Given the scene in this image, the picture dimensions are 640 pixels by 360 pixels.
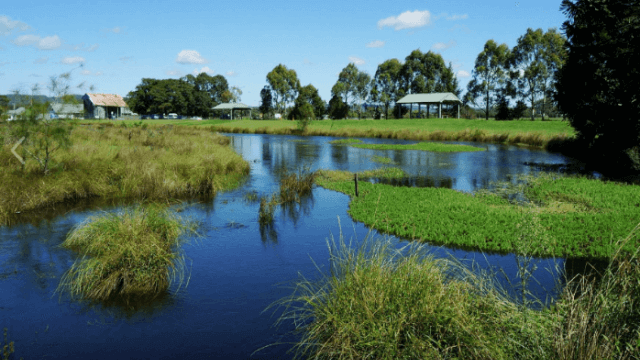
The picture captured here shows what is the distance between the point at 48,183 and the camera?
1571cm

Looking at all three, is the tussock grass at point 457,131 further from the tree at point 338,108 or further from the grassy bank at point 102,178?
the grassy bank at point 102,178

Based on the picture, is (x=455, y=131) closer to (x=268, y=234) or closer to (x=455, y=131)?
(x=455, y=131)

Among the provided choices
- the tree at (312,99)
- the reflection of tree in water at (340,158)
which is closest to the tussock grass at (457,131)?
the reflection of tree in water at (340,158)

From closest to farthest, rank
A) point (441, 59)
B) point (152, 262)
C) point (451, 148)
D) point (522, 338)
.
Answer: point (522, 338) < point (152, 262) < point (451, 148) < point (441, 59)

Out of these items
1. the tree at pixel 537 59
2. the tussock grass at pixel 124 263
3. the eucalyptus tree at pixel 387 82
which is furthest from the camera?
the eucalyptus tree at pixel 387 82

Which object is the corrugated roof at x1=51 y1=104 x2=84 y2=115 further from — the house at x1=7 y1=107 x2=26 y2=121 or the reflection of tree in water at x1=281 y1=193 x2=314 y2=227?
the reflection of tree in water at x1=281 y1=193 x2=314 y2=227

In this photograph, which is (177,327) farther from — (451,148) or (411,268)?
(451,148)

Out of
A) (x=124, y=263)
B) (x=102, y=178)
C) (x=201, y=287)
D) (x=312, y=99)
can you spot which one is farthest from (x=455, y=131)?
(x=312, y=99)

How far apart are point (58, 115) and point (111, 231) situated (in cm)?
1144

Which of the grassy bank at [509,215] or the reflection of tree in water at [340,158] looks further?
the reflection of tree in water at [340,158]

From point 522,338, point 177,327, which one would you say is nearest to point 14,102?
point 177,327

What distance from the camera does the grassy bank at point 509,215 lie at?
1067 cm

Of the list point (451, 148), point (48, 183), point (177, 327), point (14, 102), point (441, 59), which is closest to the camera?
point (177, 327)

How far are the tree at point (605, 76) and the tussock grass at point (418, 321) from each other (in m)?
20.2
